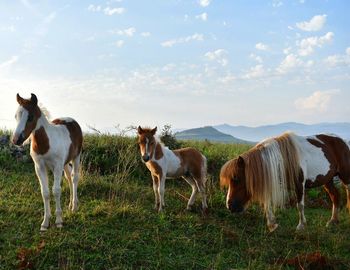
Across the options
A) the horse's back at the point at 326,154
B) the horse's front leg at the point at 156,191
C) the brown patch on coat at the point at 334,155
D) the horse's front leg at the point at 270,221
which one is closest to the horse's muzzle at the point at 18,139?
the horse's front leg at the point at 156,191

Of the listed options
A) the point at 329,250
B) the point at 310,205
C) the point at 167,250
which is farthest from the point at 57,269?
the point at 310,205

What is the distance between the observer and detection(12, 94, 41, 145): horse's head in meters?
5.27

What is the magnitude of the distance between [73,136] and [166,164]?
192 centimetres

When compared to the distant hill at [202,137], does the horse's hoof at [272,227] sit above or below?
below

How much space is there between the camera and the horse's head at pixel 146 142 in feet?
23.6

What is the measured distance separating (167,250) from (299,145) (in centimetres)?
314

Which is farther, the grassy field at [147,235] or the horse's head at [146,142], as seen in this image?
the horse's head at [146,142]

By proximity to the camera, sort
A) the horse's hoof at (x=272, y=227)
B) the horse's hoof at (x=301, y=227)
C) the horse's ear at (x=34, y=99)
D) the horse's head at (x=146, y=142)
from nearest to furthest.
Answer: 1. the horse's ear at (x=34, y=99)
2. the horse's hoof at (x=272, y=227)
3. the horse's hoof at (x=301, y=227)
4. the horse's head at (x=146, y=142)

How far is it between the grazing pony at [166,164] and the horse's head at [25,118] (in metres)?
2.24

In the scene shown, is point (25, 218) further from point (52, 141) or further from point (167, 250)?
point (167, 250)

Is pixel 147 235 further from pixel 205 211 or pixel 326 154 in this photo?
pixel 326 154

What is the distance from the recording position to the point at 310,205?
30.7 ft

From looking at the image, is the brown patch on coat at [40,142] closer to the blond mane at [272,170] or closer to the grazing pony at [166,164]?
the grazing pony at [166,164]

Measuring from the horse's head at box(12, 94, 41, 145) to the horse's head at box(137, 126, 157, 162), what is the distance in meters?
2.17
